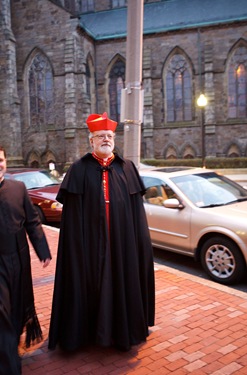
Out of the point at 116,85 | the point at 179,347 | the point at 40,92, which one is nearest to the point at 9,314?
the point at 179,347

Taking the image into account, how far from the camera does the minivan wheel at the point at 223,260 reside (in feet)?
17.9

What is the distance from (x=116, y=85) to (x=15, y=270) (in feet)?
85.4

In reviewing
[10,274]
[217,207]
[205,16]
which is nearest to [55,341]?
[10,274]

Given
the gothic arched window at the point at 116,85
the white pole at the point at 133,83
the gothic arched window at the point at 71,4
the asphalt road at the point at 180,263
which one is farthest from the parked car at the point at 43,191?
the gothic arched window at the point at 71,4

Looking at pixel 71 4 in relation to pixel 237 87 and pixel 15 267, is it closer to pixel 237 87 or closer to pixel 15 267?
pixel 237 87

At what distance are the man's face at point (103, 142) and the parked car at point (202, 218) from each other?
9.68 feet

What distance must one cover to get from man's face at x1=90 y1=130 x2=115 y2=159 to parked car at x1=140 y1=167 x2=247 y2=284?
2950 mm

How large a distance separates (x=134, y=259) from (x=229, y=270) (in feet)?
9.03

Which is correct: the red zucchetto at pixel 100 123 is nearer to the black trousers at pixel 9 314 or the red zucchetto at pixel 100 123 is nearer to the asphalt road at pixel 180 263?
the black trousers at pixel 9 314

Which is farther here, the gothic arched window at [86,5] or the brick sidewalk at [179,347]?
the gothic arched window at [86,5]

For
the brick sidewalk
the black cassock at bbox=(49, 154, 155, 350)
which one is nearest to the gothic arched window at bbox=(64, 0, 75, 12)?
the brick sidewalk

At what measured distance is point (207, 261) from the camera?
5.82 meters

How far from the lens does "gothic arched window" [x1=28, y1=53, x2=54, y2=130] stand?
1049 inches

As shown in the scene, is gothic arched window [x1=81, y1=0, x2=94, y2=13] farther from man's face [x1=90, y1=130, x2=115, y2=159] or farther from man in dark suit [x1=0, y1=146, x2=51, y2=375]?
man in dark suit [x1=0, y1=146, x2=51, y2=375]
